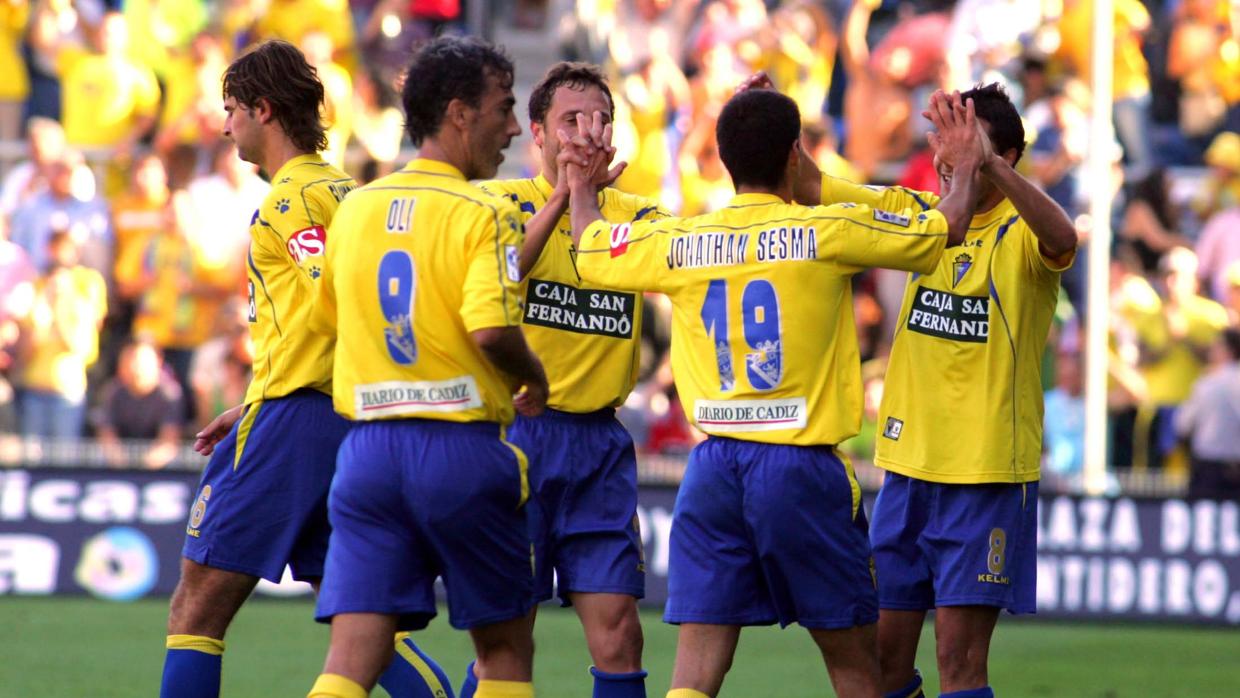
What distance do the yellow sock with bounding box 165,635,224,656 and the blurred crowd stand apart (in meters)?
7.06

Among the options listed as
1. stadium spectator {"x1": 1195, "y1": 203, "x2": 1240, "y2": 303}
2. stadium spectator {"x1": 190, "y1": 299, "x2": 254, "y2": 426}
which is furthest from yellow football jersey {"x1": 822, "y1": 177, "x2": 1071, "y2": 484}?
stadium spectator {"x1": 1195, "y1": 203, "x2": 1240, "y2": 303}

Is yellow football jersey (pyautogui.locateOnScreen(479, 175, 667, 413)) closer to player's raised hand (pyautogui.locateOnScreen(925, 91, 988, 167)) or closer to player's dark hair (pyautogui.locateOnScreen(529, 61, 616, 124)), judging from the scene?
player's dark hair (pyautogui.locateOnScreen(529, 61, 616, 124))

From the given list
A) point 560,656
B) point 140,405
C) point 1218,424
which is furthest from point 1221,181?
point 140,405

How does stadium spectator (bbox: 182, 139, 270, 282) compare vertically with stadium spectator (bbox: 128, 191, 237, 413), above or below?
above

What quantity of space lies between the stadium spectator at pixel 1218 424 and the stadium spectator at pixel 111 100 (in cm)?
801

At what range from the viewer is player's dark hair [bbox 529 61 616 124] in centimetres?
622

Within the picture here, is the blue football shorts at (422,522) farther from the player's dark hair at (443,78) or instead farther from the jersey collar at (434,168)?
the player's dark hair at (443,78)

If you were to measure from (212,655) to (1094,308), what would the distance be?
7703 millimetres

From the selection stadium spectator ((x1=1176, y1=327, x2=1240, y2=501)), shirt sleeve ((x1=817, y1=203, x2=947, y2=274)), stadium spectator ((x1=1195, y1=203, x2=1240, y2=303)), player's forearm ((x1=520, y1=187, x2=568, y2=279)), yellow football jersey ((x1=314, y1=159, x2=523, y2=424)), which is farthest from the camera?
stadium spectator ((x1=1195, y1=203, x2=1240, y2=303))

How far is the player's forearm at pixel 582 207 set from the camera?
5730 mm

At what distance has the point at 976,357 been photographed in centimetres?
614

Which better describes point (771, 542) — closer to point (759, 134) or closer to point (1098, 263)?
point (759, 134)

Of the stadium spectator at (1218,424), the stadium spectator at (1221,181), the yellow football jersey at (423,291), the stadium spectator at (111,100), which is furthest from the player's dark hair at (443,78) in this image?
the stadium spectator at (1221,181)

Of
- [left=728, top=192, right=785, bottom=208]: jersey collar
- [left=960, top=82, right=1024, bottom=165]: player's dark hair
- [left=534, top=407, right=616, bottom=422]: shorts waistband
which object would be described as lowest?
[left=534, top=407, right=616, bottom=422]: shorts waistband
